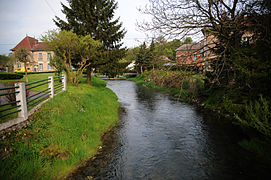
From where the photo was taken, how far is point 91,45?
1625cm

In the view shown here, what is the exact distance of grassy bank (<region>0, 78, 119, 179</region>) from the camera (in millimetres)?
4434

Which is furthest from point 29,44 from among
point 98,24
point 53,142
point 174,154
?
point 174,154

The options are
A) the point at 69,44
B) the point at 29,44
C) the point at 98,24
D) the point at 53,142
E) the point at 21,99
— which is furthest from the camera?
the point at 29,44

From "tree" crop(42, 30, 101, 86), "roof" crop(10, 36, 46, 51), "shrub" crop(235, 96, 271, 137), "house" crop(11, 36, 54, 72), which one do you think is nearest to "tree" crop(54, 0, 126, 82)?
"tree" crop(42, 30, 101, 86)

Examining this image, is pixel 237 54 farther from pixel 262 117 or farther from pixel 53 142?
pixel 53 142

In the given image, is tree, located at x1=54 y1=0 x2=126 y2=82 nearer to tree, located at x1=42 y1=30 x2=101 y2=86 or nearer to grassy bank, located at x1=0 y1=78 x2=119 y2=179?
tree, located at x1=42 y1=30 x2=101 y2=86

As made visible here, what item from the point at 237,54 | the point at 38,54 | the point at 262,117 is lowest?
the point at 262,117

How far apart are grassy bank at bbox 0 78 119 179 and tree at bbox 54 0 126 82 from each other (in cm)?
1013

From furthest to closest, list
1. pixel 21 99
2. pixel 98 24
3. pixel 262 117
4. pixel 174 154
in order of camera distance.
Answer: pixel 98 24, pixel 174 154, pixel 21 99, pixel 262 117

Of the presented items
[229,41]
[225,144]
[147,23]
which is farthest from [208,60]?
[225,144]

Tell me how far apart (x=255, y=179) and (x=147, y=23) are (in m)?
7.48

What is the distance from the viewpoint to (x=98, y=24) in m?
18.3

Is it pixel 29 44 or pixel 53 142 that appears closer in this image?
pixel 53 142

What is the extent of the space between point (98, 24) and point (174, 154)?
53.0ft
